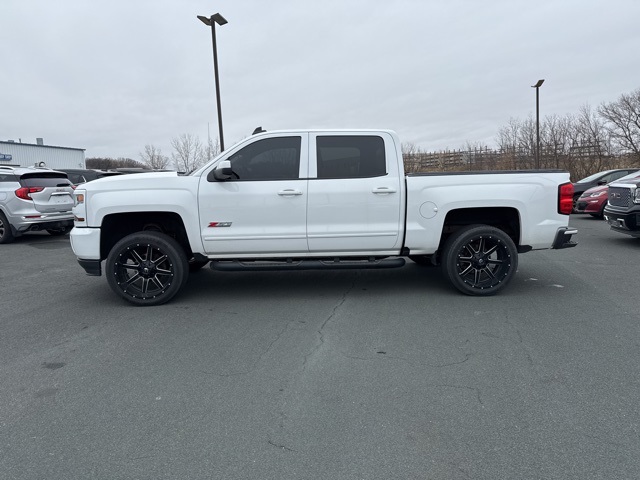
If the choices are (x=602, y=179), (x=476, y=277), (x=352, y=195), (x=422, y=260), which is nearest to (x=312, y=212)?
(x=352, y=195)

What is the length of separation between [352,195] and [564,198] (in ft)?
8.46

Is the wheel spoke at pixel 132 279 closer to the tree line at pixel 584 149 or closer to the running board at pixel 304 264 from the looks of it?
the running board at pixel 304 264

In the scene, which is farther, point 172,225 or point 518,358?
point 172,225

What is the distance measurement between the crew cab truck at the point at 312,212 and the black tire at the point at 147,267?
0.04 feet

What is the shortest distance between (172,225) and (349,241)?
90.7 inches

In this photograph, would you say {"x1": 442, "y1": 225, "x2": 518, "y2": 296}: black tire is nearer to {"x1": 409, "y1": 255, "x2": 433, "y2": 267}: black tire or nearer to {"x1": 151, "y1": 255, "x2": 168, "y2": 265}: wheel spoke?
{"x1": 409, "y1": 255, "x2": 433, "y2": 267}: black tire

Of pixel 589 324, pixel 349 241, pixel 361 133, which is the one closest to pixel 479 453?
pixel 589 324

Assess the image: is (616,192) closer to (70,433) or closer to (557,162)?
(70,433)

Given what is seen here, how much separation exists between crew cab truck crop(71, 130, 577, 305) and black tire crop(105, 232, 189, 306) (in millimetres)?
12

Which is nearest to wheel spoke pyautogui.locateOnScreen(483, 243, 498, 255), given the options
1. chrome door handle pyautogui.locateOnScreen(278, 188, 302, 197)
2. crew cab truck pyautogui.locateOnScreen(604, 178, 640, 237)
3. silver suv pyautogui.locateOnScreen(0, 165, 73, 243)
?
chrome door handle pyautogui.locateOnScreen(278, 188, 302, 197)

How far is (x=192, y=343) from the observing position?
4.52 m

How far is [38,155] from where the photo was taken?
153 ft

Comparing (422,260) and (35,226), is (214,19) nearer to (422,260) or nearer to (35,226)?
(35,226)

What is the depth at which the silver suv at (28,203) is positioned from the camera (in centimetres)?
1130
